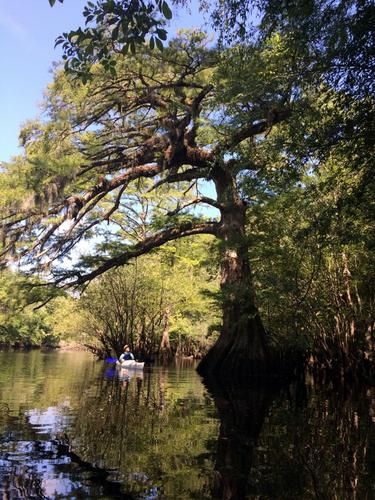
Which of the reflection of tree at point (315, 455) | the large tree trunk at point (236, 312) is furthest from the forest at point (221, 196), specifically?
the reflection of tree at point (315, 455)

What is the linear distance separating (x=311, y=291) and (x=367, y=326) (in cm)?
181

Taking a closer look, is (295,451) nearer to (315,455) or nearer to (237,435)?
(315,455)

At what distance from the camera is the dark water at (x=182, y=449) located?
335cm

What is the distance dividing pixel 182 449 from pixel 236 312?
9732mm

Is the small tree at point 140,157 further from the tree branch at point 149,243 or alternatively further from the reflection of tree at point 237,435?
the reflection of tree at point 237,435

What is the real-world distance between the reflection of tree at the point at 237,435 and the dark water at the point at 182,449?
0.04 ft

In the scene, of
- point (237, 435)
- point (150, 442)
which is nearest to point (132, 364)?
point (237, 435)

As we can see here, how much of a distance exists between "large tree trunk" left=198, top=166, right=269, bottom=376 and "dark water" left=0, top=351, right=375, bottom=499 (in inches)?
206

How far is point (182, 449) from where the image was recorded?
176 inches

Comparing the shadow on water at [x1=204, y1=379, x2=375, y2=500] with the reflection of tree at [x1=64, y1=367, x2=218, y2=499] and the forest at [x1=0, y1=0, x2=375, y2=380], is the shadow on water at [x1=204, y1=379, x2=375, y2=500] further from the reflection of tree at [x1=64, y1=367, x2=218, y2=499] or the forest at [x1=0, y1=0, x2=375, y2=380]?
the forest at [x1=0, y1=0, x2=375, y2=380]

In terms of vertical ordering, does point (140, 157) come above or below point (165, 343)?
above

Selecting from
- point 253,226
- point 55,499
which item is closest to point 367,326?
point 253,226

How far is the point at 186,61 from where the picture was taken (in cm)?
1342

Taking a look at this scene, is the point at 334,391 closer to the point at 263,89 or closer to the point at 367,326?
the point at 367,326
